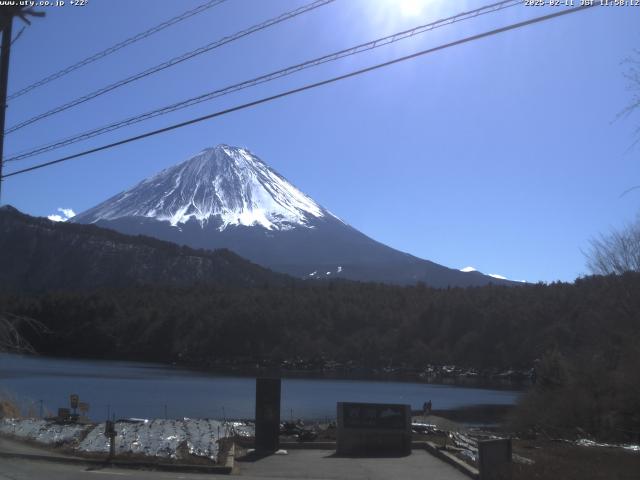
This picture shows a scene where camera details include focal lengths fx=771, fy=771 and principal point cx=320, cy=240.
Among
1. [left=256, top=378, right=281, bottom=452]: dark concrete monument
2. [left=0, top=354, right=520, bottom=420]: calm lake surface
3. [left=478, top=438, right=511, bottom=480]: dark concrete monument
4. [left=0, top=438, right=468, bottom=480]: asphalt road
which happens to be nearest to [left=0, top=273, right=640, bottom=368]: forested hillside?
[left=0, top=354, right=520, bottom=420]: calm lake surface

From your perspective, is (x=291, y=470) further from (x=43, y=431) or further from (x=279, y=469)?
(x=43, y=431)

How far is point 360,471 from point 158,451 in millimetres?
4596

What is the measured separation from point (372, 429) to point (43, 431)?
831cm

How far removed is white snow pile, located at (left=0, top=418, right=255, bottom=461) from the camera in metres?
17.3

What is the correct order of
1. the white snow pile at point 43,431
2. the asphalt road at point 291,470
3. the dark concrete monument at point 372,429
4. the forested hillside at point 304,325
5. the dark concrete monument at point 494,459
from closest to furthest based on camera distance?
the dark concrete monument at point 494,459, the asphalt road at point 291,470, the white snow pile at point 43,431, the dark concrete monument at point 372,429, the forested hillside at point 304,325

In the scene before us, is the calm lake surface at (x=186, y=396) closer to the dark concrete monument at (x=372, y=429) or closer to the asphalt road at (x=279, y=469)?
the asphalt road at (x=279, y=469)

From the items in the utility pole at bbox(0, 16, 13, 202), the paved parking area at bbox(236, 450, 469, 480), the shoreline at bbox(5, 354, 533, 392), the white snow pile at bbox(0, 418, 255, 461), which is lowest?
the paved parking area at bbox(236, 450, 469, 480)

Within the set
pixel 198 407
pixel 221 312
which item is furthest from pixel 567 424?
pixel 221 312

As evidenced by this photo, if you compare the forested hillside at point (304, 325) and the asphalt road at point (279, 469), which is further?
the forested hillside at point (304, 325)

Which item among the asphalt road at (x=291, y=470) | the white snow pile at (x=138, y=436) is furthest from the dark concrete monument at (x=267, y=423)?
the white snow pile at (x=138, y=436)

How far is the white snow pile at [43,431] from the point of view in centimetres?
1856

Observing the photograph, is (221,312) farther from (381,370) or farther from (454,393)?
(454,393)

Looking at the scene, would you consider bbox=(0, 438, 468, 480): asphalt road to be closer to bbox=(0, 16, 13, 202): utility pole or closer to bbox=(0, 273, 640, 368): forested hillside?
bbox=(0, 16, 13, 202): utility pole

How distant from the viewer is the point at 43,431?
63.9ft
